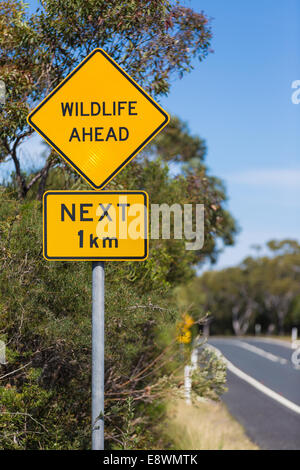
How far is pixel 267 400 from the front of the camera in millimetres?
15852

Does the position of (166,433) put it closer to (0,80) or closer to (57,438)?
(57,438)

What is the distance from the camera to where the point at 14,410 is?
198 inches

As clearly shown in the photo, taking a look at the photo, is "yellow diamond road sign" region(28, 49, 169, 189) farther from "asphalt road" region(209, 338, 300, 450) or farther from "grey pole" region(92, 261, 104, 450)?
"asphalt road" region(209, 338, 300, 450)

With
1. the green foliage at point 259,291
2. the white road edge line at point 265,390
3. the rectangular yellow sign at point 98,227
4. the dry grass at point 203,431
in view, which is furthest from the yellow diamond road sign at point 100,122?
the green foliage at point 259,291

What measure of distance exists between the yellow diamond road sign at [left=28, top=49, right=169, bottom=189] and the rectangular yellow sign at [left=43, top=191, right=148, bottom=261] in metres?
0.21

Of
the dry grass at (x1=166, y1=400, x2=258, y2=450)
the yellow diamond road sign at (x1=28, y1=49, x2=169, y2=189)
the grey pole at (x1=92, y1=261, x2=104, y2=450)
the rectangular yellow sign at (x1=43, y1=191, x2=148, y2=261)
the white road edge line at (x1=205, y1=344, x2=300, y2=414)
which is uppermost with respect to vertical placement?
the yellow diamond road sign at (x1=28, y1=49, x2=169, y2=189)

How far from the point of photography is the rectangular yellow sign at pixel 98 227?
388 centimetres

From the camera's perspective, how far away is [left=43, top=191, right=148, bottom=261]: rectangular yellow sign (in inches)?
153

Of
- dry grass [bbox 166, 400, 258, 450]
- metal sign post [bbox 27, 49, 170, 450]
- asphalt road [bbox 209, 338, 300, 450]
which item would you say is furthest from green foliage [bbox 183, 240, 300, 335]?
metal sign post [bbox 27, 49, 170, 450]

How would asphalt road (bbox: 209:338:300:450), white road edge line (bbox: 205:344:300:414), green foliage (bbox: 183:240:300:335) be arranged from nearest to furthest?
asphalt road (bbox: 209:338:300:450) < white road edge line (bbox: 205:344:300:414) < green foliage (bbox: 183:240:300:335)

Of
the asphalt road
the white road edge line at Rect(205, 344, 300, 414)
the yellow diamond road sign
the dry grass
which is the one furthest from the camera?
the white road edge line at Rect(205, 344, 300, 414)

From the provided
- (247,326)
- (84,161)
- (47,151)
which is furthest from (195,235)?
(247,326)

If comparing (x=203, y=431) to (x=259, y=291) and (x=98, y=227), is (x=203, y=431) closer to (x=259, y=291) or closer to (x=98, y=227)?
(x=98, y=227)

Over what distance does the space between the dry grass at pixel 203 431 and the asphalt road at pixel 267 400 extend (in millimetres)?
344
